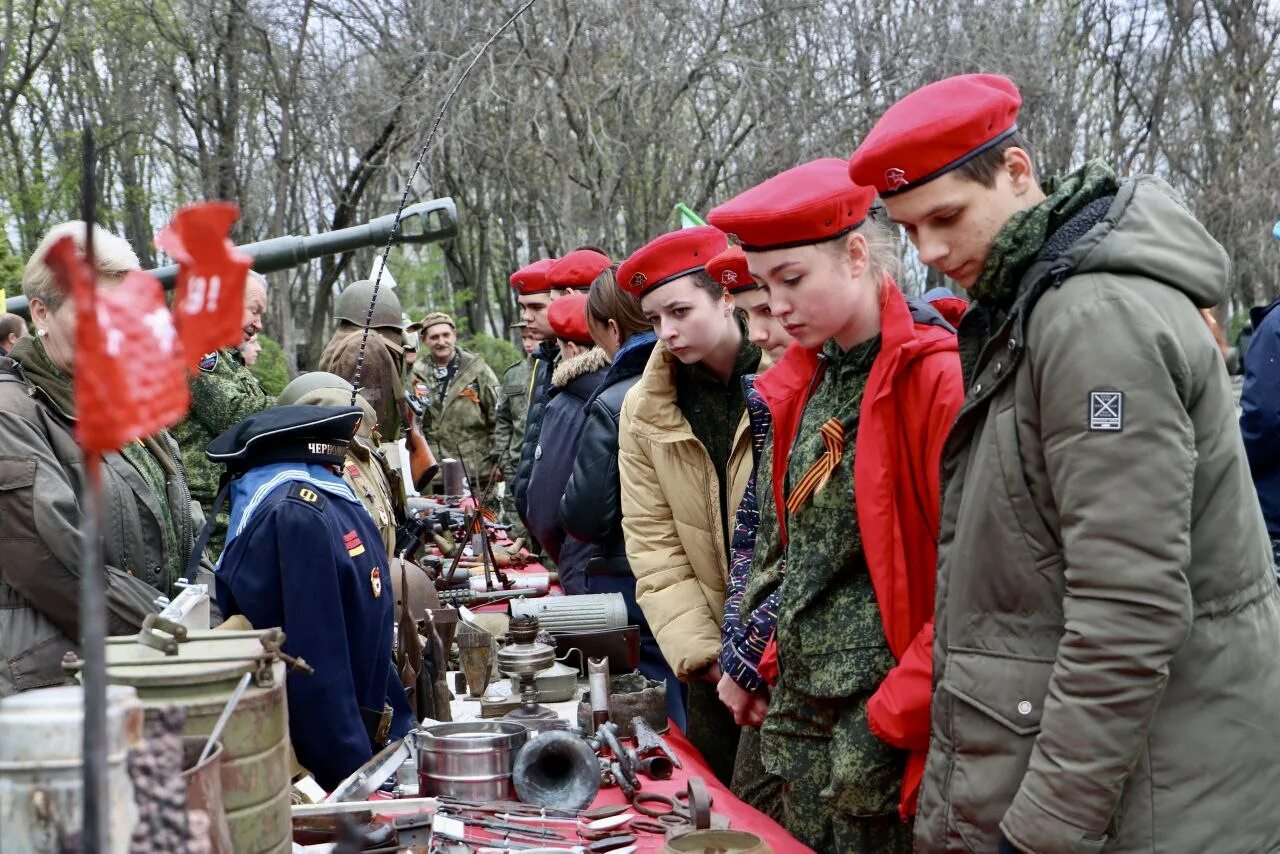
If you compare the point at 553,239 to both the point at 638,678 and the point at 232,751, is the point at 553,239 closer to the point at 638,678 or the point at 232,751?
the point at 638,678

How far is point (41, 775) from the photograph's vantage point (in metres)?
1.14

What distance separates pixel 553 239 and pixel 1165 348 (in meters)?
18.0

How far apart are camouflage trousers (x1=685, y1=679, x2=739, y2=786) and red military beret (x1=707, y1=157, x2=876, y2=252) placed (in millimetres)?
1670

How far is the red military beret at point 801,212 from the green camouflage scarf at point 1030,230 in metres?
0.72

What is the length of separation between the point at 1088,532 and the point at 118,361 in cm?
146

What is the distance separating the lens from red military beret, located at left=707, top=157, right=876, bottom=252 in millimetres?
2910

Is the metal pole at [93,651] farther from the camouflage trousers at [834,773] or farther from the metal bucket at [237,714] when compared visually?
the camouflage trousers at [834,773]

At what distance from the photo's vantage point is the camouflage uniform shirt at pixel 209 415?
5355 mm

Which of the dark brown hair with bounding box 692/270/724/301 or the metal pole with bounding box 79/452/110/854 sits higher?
the dark brown hair with bounding box 692/270/724/301

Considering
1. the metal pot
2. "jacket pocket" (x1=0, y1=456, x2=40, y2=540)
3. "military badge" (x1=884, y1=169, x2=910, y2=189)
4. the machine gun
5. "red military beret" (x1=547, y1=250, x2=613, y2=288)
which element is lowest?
the metal pot

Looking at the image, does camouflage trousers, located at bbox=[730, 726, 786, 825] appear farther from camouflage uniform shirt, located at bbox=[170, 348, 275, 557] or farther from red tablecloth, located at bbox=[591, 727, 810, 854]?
camouflage uniform shirt, located at bbox=[170, 348, 275, 557]

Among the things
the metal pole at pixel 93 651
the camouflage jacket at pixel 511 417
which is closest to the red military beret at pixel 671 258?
the metal pole at pixel 93 651

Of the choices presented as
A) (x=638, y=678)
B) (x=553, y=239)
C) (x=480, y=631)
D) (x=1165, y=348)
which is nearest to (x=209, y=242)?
(x=1165, y=348)

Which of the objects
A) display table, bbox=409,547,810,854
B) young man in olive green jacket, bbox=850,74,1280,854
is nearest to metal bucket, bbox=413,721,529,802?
display table, bbox=409,547,810,854
